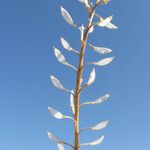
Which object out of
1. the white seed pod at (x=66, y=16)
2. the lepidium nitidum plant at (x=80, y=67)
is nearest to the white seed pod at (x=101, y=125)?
the lepidium nitidum plant at (x=80, y=67)

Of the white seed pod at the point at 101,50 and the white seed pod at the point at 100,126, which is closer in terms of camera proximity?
the white seed pod at the point at 100,126

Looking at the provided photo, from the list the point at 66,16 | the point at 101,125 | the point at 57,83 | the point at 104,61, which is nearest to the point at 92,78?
the point at 104,61

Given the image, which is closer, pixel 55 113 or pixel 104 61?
pixel 55 113

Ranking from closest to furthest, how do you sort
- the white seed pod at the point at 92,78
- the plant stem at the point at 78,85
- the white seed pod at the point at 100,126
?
the plant stem at the point at 78,85, the white seed pod at the point at 100,126, the white seed pod at the point at 92,78

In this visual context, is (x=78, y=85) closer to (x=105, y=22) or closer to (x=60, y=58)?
(x=60, y=58)

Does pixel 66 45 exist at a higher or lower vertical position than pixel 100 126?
higher

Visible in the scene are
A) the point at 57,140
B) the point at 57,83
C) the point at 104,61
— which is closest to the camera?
the point at 57,140

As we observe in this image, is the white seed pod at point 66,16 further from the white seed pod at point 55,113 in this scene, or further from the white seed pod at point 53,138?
the white seed pod at point 53,138

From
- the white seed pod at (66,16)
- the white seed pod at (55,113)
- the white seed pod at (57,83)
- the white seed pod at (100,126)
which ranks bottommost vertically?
the white seed pod at (100,126)

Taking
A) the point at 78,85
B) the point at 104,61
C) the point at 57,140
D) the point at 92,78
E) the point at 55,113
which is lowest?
the point at 57,140

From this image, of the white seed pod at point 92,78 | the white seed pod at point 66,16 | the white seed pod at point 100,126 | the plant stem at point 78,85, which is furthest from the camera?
the white seed pod at point 66,16

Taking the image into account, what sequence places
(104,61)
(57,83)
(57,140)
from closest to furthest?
1. (57,140)
2. (57,83)
3. (104,61)

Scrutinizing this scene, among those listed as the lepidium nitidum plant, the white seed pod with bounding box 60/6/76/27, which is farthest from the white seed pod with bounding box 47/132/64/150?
the white seed pod with bounding box 60/6/76/27
